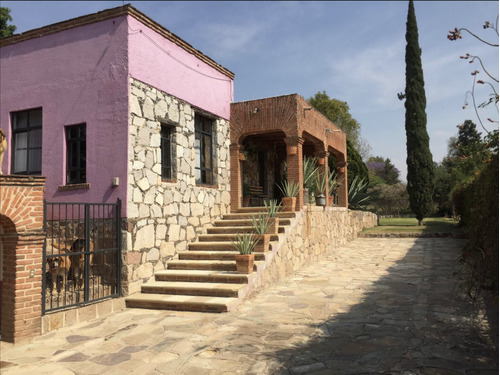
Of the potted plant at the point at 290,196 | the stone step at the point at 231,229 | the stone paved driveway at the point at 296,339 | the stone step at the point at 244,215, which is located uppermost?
the potted plant at the point at 290,196

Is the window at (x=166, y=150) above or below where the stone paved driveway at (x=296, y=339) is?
above

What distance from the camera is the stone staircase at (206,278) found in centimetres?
670

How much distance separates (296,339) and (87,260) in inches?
146

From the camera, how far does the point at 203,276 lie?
7.55 metres

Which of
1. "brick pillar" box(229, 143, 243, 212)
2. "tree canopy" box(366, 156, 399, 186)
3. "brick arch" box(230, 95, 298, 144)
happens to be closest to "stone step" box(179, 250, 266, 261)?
"brick pillar" box(229, 143, 243, 212)

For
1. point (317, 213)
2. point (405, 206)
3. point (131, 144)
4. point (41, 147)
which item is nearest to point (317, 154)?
point (317, 213)

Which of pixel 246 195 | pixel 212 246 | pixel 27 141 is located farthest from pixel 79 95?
pixel 246 195

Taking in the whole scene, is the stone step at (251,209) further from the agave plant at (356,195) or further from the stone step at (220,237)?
A: the agave plant at (356,195)

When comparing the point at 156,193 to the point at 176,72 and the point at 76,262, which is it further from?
the point at 176,72

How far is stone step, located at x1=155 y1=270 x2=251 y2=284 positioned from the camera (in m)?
7.27

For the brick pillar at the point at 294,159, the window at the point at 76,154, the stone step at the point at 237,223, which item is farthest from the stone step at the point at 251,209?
the window at the point at 76,154

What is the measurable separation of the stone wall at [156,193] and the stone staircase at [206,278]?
0.27m

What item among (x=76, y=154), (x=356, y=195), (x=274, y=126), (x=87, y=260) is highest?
(x=274, y=126)

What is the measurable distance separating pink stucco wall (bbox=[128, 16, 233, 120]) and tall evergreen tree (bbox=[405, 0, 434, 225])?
12.2 meters
